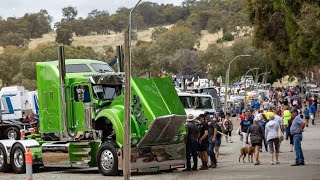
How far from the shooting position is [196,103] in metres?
36.2

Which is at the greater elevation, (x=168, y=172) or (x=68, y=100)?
(x=68, y=100)

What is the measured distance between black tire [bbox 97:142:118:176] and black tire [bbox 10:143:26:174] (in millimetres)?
3067

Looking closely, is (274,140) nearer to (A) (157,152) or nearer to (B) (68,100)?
(A) (157,152)

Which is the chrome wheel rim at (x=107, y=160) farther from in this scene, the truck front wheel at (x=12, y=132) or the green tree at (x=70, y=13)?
the green tree at (x=70, y=13)

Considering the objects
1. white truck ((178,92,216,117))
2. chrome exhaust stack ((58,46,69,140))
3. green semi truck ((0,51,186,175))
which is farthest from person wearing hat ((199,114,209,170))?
white truck ((178,92,216,117))

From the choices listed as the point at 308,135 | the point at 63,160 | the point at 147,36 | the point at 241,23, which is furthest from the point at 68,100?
the point at 147,36

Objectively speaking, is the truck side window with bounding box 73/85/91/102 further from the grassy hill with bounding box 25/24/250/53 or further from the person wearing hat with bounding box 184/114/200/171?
the grassy hill with bounding box 25/24/250/53

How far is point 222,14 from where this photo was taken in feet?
630

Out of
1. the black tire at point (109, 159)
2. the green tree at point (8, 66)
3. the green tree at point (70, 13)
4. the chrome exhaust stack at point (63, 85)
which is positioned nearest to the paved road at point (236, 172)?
the black tire at point (109, 159)

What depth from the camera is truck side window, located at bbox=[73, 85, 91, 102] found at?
72.8 ft

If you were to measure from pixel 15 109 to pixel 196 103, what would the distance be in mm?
14002

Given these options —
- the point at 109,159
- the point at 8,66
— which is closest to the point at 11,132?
the point at 109,159

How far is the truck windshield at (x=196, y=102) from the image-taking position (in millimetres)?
35438

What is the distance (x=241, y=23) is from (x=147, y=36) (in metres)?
39.1
